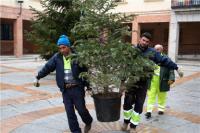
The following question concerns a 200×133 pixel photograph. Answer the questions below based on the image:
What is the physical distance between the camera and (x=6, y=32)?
26.3 metres

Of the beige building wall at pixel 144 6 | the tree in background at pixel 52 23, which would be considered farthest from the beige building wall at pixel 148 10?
the tree in background at pixel 52 23

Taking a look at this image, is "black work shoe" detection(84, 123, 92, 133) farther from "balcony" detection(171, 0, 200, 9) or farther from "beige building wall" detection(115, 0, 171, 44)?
"beige building wall" detection(115, 0, 171, 44)

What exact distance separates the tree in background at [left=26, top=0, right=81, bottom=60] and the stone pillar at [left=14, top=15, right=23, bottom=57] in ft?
37.4

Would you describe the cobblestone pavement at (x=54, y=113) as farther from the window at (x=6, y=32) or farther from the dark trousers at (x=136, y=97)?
the window at (x=6, y=32)

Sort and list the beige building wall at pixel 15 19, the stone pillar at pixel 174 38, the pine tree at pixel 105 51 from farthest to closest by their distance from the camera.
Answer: the beige building wall at pixel 15 19
the stone pillar at pixel 174 38
the pine tree at pixel 105 51

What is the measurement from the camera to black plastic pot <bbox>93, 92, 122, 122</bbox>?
5047 mm

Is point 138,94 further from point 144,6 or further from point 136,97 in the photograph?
point 144,6

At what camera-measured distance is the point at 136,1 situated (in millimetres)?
25188

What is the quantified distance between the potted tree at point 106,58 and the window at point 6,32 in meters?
21.9

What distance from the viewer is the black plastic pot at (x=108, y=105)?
5.05m

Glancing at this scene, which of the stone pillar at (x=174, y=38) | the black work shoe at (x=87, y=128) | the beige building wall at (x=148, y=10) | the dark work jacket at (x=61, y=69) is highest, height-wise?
the beige building wall at (x=148, y=10)

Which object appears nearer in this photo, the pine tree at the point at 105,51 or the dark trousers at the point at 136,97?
the pine tree at the point at 105,51

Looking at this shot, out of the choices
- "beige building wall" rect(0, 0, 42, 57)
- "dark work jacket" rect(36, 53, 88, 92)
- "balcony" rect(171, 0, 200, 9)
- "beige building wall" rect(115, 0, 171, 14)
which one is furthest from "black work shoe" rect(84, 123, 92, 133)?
"beige building wall" rect(0, 0, 42, 57)

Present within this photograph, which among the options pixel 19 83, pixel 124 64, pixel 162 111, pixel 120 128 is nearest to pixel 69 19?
pixel 19 83
